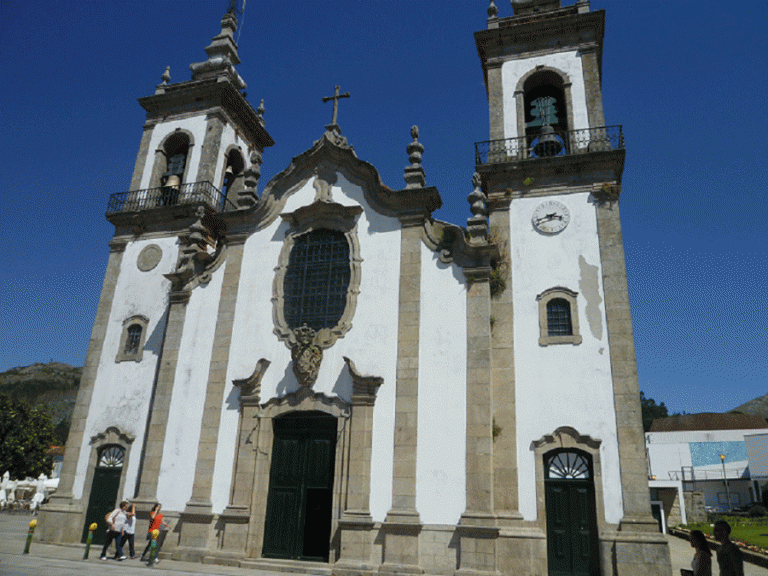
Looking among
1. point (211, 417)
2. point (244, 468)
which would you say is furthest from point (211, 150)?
point (244, 468)

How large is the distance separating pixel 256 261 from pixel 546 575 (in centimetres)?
994

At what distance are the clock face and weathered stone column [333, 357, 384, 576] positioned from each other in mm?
5426

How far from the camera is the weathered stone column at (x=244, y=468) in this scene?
13.1 meters

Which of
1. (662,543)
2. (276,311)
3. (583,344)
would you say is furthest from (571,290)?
(276,311)

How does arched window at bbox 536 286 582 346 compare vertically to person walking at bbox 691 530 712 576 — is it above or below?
above

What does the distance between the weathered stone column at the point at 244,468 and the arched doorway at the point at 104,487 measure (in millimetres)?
3775

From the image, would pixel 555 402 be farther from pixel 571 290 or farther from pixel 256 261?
pixel 256 261

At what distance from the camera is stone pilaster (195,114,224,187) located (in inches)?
727

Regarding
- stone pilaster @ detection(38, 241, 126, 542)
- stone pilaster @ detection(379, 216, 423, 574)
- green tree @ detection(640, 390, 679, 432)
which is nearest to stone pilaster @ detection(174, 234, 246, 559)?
stone pilaster @ detection(38, 241, 126, 542)

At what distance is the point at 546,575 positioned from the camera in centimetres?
1156

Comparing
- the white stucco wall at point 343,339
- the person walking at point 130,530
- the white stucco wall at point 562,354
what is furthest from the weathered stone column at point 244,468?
the white stucco wall at point 562,354

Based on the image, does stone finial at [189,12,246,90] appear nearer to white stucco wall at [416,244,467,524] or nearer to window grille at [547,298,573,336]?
white stucco wall at [416,244,467,524]

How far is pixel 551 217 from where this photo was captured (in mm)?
14609

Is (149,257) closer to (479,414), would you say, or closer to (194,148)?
(194,148)
